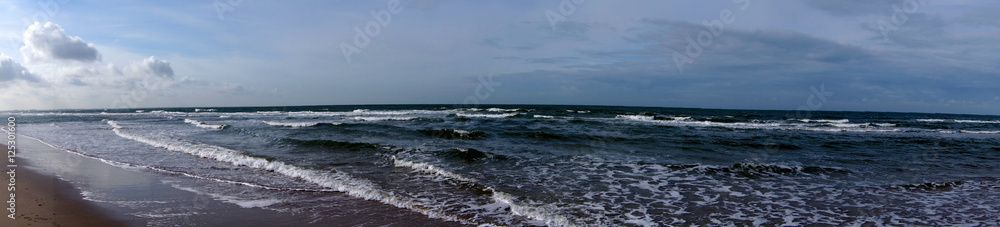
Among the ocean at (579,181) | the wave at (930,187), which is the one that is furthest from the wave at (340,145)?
the wave at (930,187)

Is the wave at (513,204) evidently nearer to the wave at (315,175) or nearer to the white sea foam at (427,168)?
the white sea foam at (427,168)

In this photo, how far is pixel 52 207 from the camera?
6.18 metres

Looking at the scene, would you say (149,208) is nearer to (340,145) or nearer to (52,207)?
(52,207)

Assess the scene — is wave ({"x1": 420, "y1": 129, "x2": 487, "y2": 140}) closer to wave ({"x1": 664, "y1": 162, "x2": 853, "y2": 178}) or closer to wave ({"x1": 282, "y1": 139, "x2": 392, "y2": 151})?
wave ({"x1": 282, "y1": 139, "x2": 392, "y2": 151})

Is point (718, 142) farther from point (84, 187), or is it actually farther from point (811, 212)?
point (84, 187)

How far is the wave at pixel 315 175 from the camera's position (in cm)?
674

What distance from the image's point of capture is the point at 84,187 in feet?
25.1

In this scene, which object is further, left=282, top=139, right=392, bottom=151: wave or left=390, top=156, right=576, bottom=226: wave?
left=282, top=139, right=392, bottom=151: wave

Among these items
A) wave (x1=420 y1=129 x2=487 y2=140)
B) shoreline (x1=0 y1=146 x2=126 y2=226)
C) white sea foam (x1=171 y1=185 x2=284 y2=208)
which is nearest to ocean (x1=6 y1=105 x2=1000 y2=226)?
white sea foam (x1=171 y1=185 x2=284 y2=208)

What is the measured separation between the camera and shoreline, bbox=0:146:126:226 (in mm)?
5473

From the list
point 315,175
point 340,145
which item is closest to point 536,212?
point 315,175

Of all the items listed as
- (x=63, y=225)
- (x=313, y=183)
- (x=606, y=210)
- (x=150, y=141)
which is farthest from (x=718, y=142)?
(x=150, y=141)

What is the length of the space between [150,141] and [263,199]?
40.4 ft

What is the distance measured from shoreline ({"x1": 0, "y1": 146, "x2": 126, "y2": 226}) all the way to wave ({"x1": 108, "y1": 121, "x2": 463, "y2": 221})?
3.01 metres
